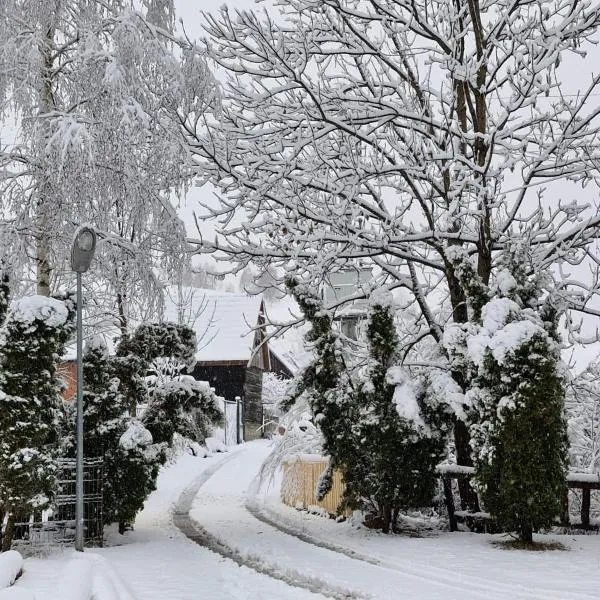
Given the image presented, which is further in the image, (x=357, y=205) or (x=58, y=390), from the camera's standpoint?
(x=357, y=205)

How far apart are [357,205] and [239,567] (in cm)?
569

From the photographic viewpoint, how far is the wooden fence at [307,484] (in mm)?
14555

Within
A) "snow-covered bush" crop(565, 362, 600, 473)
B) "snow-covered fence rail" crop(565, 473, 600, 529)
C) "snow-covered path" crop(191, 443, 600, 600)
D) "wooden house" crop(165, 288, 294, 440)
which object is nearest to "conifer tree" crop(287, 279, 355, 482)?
"snow-covered path" crop(191, 443, 600, 600)

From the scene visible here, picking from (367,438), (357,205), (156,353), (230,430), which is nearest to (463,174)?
(357,205)

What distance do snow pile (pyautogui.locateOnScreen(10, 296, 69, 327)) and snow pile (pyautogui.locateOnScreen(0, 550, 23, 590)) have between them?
9.37 feet

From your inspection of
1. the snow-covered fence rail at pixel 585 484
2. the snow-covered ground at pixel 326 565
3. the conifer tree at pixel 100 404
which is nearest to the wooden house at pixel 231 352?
the snow-covered ground at pixel 326 565

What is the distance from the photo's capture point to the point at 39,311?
9227mm

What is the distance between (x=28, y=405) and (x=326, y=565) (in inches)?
147

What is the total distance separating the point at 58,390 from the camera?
962 cm

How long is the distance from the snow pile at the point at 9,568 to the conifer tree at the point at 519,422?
18.0 feet

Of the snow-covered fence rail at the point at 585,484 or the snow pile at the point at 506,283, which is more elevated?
the snow pile at the point at 506,283

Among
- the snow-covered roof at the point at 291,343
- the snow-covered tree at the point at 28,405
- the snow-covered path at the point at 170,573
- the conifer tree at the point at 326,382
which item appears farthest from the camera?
the snow-covered roof at the point at 291,343

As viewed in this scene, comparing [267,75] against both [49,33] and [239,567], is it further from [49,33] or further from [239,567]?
[239,567]

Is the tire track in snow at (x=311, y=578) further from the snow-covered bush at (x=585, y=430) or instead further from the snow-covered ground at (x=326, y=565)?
the snow-covered bush at (x=585, y=430)
